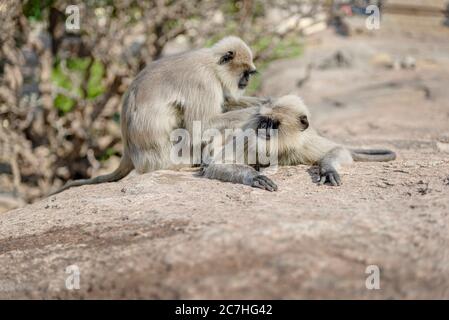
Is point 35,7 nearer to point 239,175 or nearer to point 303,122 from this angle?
point 303,122

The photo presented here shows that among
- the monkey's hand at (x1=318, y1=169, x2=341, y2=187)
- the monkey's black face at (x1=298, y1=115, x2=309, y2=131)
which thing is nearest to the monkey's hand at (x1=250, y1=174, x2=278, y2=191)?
the monkey's hand at (x1=318, y1=169, x2=341, y2=187)

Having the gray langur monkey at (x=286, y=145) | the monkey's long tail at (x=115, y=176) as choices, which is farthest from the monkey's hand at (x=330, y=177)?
the monkey's long tail at (x=115, y=176)

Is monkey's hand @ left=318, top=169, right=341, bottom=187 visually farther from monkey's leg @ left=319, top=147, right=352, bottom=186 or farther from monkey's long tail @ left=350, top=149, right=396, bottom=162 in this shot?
monkey's long tail @ left=350, top=149, right=396, bottom=162

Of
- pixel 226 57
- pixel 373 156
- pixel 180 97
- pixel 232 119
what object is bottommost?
pixel 373 156

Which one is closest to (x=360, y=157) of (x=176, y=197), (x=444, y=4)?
(x=176, y=197)

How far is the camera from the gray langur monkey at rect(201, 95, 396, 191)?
14.2ft

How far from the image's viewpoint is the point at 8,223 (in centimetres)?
420

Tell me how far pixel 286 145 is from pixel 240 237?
1902 millimetres

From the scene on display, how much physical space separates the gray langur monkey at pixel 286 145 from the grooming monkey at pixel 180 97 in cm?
28

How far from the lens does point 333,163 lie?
4562 millimetres

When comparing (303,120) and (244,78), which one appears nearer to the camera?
(303,120)

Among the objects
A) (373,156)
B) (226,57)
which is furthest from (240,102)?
(373,156)

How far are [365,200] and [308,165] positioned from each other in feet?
4.11
